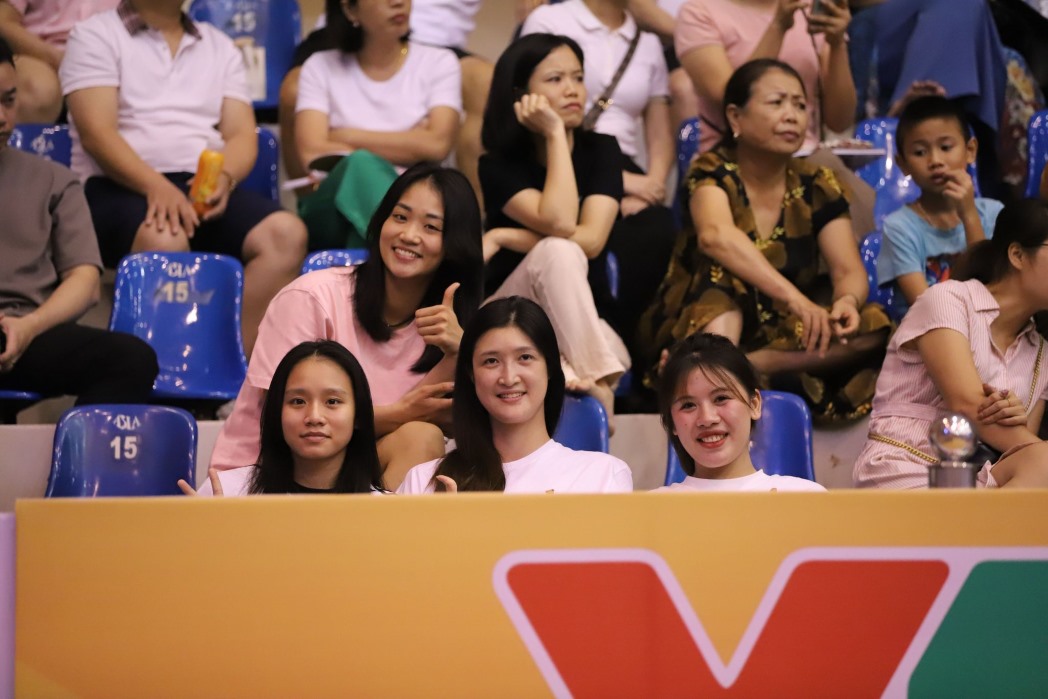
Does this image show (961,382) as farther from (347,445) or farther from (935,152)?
(347,445)

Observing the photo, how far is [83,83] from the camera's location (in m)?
3.55

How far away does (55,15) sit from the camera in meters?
4.17

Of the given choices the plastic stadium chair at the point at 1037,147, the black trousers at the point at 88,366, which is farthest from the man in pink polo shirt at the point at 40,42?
the plastic stadium chair at the point at 1037,147

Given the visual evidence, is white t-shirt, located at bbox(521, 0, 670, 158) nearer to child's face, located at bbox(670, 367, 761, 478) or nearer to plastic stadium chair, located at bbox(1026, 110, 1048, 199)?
plastic stadium chair, located at bbox(1026, 110, 1048, 199)

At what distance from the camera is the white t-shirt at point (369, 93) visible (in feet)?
12.6

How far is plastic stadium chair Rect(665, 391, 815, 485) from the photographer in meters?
2.79

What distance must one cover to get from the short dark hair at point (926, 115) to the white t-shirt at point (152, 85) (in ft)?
6.23

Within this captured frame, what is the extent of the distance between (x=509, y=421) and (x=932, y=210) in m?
1.54

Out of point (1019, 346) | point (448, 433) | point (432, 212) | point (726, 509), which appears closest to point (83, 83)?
point (432, 212)

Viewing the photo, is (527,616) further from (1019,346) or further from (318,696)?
(1019,346)

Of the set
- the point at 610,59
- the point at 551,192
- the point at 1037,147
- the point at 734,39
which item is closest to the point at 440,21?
the point at 610,59

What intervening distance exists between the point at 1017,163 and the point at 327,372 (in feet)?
8.77

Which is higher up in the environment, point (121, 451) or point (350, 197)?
point (350, 197)

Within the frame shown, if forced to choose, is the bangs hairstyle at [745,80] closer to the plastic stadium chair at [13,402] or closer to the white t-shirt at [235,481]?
the white t-shirt at [235,481]
